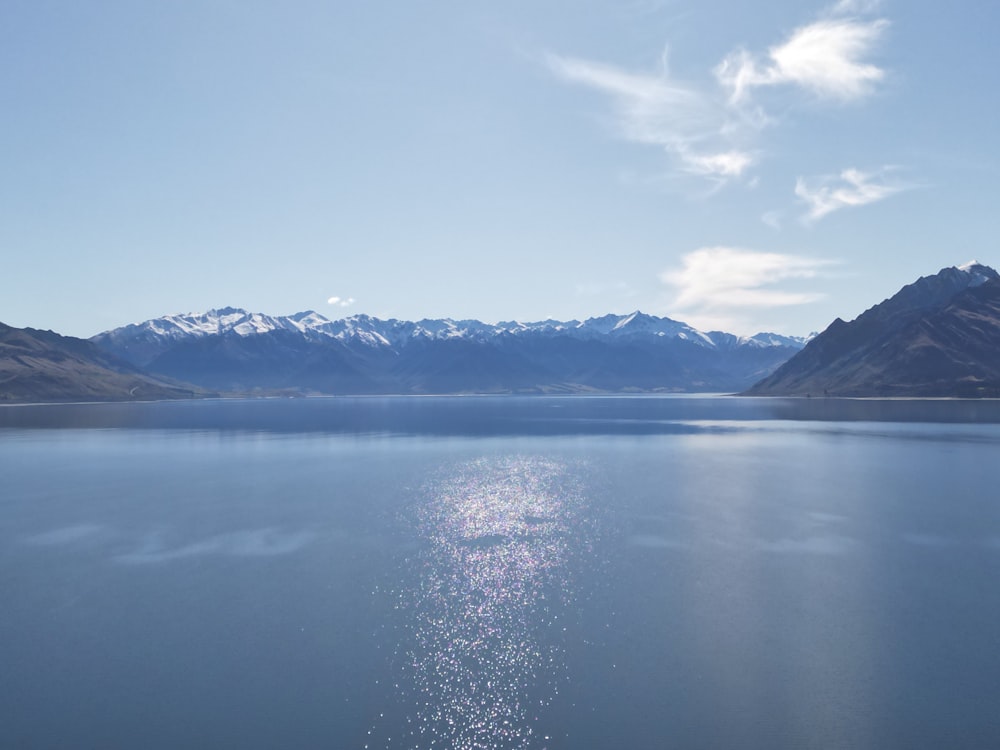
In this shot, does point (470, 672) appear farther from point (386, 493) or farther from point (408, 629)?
point (386, 493)

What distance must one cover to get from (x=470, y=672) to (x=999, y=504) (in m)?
66.9

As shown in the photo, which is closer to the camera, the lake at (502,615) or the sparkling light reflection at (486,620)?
the sparkling light reflection at (486,620)

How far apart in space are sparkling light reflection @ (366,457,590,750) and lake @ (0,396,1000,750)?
7.0 inches

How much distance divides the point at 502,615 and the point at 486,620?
1155mm

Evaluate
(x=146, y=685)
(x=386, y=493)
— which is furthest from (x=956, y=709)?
(x=386, y=493)

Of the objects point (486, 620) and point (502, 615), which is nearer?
point (486, 620)

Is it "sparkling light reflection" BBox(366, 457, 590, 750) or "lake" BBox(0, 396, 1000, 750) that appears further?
"lake" BBox(0, 396, 1000, 750)

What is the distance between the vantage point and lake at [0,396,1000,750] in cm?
2703

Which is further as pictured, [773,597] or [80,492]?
[80,492]

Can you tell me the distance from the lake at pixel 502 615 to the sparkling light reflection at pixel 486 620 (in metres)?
0.18

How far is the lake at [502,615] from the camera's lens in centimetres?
2703

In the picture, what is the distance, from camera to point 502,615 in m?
38.6

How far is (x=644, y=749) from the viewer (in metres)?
25.0

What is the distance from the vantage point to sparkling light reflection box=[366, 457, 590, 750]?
26.8 m
